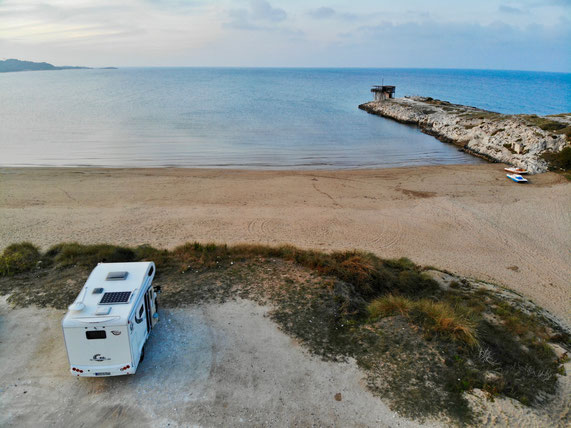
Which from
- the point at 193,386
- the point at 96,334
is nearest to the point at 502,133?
the point at 193,386

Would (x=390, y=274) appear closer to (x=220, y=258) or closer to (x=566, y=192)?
(x=220, y=258)

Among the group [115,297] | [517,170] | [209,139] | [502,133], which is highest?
[502,133]

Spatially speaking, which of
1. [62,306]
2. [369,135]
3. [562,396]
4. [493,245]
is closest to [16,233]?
[62,306]

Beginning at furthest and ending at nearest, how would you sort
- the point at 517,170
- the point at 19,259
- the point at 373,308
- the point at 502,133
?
1. the point at 502,133
2. the point at 517,170
3. the point at 19,259
4. the point at 373,308

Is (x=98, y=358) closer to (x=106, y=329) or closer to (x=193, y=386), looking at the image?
(x=106, y=329)

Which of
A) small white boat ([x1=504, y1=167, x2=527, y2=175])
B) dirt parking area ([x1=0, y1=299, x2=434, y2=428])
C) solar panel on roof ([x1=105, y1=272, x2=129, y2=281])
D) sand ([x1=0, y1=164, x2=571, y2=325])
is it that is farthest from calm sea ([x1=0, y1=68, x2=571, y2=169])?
solar panel on roof ([x1=105, y1=272, x2=129, y2=281])

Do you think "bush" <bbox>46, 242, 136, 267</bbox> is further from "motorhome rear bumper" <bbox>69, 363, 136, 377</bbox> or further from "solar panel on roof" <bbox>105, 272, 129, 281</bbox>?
"motorhome rear bumper" <bbox>69, 363, 136, 377</bbox>

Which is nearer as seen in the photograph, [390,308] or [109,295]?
[109,295]
